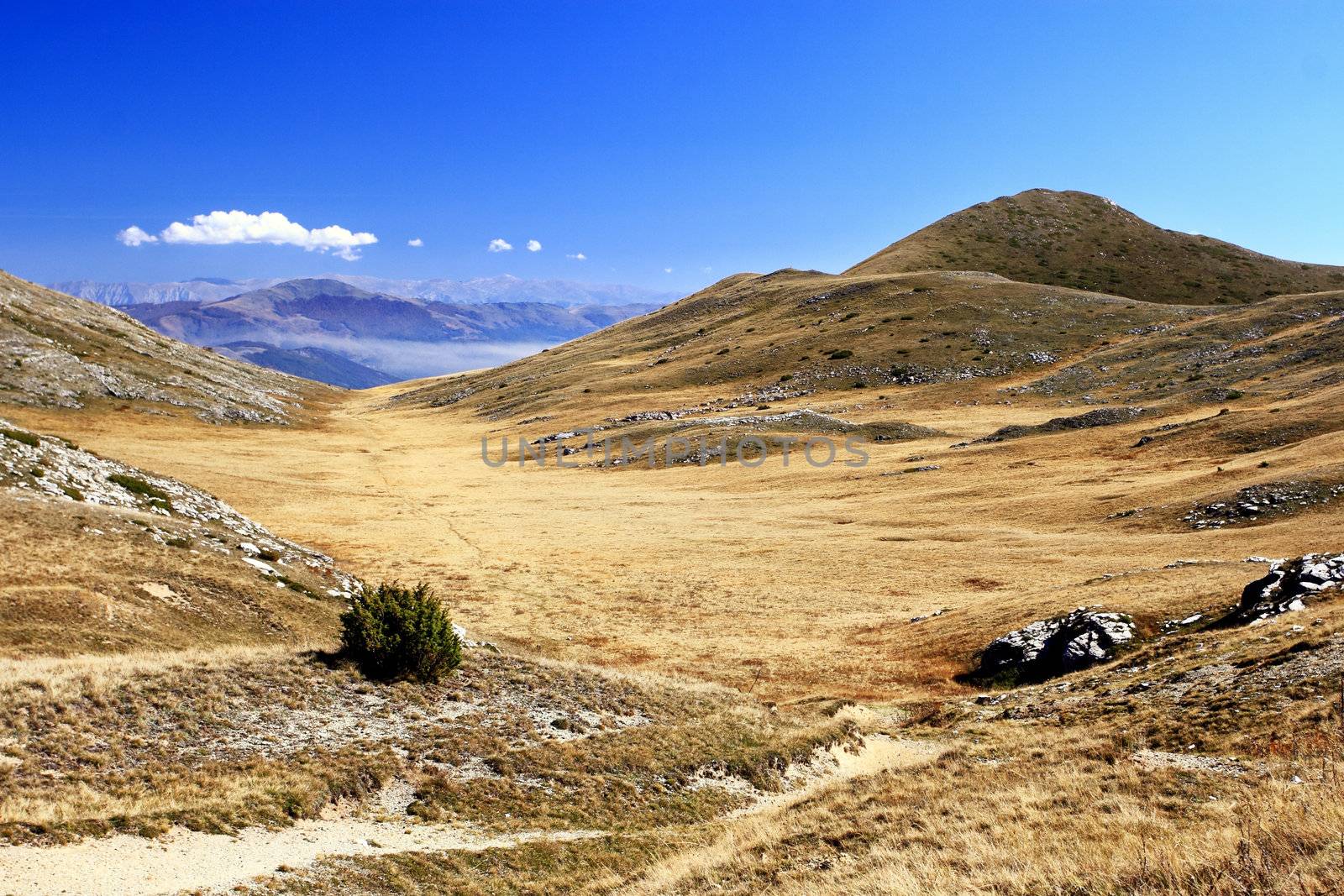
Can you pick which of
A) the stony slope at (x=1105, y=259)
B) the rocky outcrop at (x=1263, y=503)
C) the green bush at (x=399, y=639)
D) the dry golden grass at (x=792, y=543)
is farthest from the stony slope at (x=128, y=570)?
the stony slope at (x=1105, y=259)

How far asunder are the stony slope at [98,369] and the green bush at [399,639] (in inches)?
3591

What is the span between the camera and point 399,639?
19.0m

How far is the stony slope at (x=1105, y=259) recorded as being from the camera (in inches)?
6412

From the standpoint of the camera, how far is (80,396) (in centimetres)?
9100

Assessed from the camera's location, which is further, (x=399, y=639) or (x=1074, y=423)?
(x=1074, y=423)

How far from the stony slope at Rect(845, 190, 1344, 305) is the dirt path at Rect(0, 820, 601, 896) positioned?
165962mm

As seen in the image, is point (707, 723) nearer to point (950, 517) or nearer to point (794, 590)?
point (794, 590)

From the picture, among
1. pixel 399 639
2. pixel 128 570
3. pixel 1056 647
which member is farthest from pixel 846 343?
pixel 399 639

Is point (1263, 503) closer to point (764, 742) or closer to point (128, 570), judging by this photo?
point (764, 742)

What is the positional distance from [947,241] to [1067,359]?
9022 centimetres

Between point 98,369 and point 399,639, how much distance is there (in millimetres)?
105013

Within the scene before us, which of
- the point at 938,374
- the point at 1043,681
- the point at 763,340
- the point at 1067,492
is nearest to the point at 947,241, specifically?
the point at 763,340

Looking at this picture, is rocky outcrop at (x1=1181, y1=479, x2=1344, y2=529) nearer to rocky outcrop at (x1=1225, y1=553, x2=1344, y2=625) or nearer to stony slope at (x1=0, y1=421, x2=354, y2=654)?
rocky outcrop at (x1=1225, y1=553, x2=1344, y2=625)

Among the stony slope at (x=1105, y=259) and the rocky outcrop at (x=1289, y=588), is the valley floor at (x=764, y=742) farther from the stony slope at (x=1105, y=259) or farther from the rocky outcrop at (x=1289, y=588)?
the stony slope at (x=1105, y=259)
